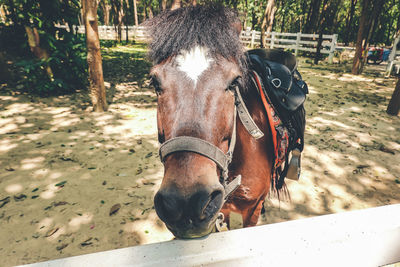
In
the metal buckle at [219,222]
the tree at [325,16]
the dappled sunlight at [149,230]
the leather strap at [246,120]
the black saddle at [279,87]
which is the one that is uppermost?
the tree at [325,16]

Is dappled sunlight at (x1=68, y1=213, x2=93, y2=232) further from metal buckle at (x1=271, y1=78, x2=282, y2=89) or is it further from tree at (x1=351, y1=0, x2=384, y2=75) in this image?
tree at (x1=351, y1=0, x2=384, y2=75)

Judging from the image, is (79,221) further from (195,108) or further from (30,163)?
(195,108)

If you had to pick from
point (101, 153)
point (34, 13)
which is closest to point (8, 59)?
point (34, 13)

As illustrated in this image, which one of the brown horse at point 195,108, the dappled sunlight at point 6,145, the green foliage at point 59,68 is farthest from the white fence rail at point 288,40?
the dappled sunlight at point 6,145

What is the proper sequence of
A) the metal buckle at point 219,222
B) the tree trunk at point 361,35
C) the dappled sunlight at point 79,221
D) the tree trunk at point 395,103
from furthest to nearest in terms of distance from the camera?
the tree trunk at point 361,35
the tree trunk at point 395,103
the dappled sunlight at point 79,221
the metal buckle at point 219,222

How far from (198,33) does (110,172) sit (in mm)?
3181

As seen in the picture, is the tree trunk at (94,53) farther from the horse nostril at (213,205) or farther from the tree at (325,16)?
the tree at (325,16)

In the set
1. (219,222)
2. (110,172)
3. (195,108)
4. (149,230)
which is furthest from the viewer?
(110,172)

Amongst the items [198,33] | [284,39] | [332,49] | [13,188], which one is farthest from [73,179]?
[284,39]

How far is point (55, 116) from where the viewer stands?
5.75 m

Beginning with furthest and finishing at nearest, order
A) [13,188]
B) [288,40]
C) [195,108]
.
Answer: [288,40] < [13,188] < [195,108]

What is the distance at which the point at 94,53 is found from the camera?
548cm

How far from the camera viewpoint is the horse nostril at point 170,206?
3.26 feet

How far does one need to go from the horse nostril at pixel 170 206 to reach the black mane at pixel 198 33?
0.91 m
